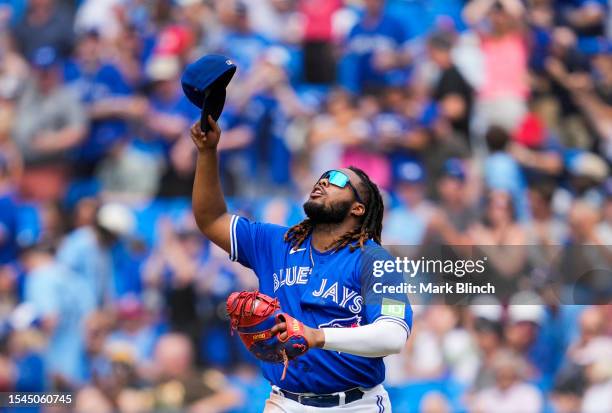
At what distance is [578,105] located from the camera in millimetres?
9906

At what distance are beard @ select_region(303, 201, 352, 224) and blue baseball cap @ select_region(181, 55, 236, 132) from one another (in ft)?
2.16

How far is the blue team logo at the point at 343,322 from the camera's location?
4.80 metres

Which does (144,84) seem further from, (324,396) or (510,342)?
(324,396)

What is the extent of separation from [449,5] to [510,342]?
3.58 metres

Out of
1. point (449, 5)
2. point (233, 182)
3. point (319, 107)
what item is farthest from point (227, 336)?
point (449, 5)

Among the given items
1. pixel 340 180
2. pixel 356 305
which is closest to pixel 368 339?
pixel 356 305

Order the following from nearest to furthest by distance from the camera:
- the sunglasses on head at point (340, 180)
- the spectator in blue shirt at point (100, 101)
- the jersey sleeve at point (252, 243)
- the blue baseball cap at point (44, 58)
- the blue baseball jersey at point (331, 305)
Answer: the blue baseball jersey at point (331, 305)
the sunglasses on head at point (340, 180)
the jersey sleeve at point (252, 243)
the spectator in blue shirt at point (100, 101)
the blue baseball cap at point (44, 58)

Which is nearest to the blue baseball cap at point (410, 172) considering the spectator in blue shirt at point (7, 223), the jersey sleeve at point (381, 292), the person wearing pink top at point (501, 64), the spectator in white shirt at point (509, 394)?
the person wearing pink top at point (501, 64)

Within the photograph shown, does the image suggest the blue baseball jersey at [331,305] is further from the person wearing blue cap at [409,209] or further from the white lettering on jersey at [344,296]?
the person wearing blue cap at [409,209]

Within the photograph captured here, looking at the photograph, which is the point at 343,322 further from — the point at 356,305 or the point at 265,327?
the point at 265,327

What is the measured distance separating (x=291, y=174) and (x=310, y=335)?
5.71m

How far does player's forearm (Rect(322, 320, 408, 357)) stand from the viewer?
433 cm

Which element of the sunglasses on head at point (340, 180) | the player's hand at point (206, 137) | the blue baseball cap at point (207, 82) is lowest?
the sunglasses on head at point (340, 180)

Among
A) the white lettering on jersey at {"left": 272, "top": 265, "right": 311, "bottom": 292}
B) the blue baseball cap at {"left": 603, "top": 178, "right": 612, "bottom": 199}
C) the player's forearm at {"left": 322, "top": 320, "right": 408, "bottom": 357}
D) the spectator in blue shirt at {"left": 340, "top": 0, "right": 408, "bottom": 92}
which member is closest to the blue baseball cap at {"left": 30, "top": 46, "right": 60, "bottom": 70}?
the spectator in blue shirt at {"left": 340, "top": 0, "right": 408, "bottom": 92}
